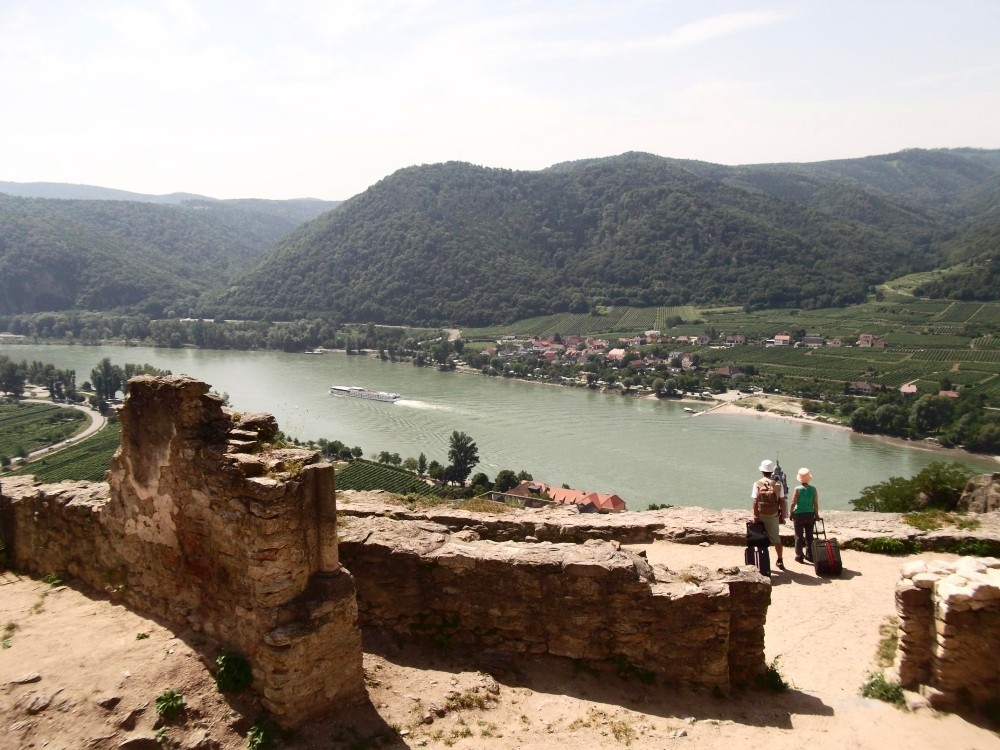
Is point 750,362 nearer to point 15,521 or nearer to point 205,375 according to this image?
point 205,375

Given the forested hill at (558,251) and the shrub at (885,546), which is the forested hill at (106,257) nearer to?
the forested hill at (558,251)

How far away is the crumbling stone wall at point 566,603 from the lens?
5.01 metres

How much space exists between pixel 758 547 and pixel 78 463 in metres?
35.9

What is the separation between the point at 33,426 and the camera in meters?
42.5

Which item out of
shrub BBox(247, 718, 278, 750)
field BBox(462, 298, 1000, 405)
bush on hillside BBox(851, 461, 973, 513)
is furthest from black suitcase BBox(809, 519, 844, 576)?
field BBox(462, 298, 1000, 405)

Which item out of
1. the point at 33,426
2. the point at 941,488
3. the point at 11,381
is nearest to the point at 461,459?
the point at 941,488

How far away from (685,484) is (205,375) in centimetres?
4265

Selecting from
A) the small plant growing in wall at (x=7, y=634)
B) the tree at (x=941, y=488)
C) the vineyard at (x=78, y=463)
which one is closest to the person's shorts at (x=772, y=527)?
the tree at (x=941, y=488)

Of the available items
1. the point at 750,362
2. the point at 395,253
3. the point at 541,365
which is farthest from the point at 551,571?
the point at 395,253

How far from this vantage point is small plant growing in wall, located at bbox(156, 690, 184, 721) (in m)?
4.33

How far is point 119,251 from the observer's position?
11144cm

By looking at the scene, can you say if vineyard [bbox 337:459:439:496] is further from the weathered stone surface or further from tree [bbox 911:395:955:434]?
tree [bbox 911:395:955:434]

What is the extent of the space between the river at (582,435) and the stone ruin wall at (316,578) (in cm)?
2428

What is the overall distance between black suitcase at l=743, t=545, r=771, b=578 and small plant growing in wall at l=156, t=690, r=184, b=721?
196 inches
